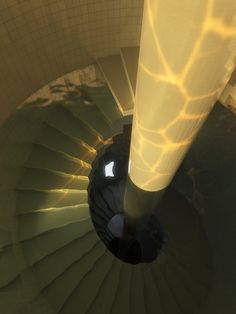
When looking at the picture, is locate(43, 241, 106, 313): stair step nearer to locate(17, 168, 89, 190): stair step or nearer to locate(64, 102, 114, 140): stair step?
locate(17, 168, 89, 190): stair step

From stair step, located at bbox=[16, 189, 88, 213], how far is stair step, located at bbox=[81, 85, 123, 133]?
0.89 meters

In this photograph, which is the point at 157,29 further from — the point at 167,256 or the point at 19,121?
the point at 167,256

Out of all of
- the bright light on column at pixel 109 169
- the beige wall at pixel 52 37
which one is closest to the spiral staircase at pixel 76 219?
the beige wall at pixel 52 37

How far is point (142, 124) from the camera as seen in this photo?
171 cm

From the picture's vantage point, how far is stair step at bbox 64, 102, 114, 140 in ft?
12.8

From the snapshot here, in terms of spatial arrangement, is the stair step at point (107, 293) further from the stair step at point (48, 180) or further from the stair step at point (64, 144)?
the stair step at point (64, 144)

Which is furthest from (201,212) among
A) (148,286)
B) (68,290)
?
(68,290)

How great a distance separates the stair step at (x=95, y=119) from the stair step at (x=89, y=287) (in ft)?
5.28

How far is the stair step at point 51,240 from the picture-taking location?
3578mm

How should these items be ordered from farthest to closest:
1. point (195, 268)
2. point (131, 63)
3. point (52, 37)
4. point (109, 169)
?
point (109, 169) < point (195, 268) < point (131, 63) < point (52, 37)

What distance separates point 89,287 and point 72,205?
97cm

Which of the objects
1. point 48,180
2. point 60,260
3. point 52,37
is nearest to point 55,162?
point 48,180

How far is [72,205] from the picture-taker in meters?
3.95

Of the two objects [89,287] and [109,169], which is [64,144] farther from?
[109,169]
